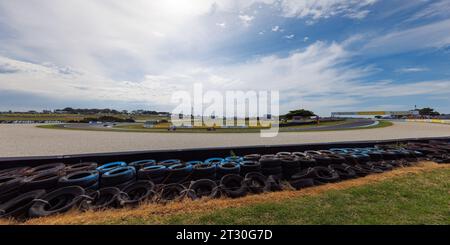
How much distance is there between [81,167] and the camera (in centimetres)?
581

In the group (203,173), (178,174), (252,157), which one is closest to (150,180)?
(178,174)

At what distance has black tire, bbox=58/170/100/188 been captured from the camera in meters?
4.82

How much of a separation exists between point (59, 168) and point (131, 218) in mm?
3578

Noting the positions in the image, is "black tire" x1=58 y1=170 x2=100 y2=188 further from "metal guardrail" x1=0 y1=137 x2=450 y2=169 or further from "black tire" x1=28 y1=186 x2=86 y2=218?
"metal guardrail" x1=0 y1=137 x2=450 y2=169

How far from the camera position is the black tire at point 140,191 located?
4.75 meters

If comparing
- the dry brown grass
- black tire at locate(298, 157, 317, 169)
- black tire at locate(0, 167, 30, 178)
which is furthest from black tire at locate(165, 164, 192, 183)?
black tire at locate(0, 167, 30, 178)

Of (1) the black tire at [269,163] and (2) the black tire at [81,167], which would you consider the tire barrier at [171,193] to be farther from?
(1) the black tire at [269,163]

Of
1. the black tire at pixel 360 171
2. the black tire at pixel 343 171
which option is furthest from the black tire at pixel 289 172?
the black tire at pixel 360 171

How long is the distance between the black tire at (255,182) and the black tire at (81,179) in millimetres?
4053

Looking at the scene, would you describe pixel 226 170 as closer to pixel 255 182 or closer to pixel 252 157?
pixel 255 182

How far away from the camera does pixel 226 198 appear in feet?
15.6

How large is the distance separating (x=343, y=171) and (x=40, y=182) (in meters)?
8.70

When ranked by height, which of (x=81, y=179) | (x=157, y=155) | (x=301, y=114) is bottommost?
(x=81, y=179)
